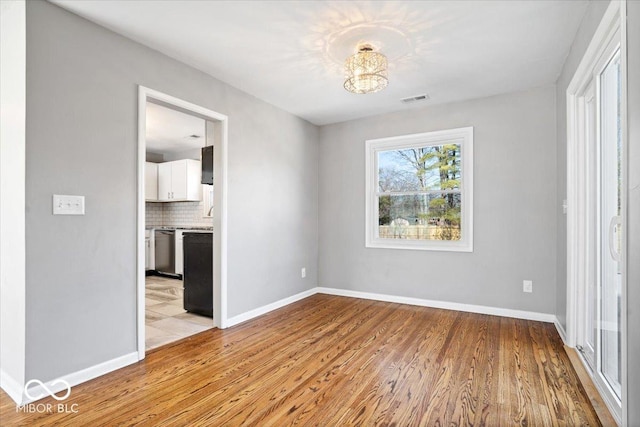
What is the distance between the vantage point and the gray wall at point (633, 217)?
137 centimetres

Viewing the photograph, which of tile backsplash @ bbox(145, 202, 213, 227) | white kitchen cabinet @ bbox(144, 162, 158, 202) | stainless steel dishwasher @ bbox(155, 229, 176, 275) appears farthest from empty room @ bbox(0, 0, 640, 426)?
white kitchen cabinet @ bbox(144, 162, 158, 202)

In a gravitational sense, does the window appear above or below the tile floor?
above

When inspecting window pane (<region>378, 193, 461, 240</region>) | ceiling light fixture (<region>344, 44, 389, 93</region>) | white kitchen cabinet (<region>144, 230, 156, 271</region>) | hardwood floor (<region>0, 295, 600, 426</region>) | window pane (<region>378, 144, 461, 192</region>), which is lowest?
hardwood floor (<region>0, 295, 600, 426</region>)

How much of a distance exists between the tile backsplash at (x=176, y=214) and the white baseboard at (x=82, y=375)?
4079mm

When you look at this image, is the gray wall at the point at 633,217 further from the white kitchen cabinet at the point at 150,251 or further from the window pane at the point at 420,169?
the white kitchen cabinet at the point at 150,251

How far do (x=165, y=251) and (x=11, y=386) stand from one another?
4.39 metres

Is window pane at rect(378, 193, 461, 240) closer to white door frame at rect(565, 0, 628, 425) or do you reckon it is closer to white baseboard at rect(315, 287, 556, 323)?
white baseboard at rect(315, 287, 556, 323)

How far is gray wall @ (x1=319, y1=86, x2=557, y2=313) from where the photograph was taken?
3.51m

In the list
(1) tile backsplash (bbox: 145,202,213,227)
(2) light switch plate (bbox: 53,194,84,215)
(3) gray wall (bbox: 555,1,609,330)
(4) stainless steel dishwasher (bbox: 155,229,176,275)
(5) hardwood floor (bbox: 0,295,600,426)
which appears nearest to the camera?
(5) hardwood floor (bbox: 0,295,600,426)

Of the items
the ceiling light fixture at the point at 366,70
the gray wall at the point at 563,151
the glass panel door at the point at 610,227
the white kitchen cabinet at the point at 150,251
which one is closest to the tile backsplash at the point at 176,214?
the white kitchen cabinet at the point at 150,251

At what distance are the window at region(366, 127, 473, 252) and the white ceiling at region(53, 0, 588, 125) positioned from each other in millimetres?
778

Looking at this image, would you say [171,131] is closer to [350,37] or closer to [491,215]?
[350,37]

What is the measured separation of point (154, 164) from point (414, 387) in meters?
6.32

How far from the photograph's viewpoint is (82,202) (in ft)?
7.38
